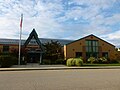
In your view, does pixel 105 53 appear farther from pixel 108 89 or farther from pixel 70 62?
pixel 108 89

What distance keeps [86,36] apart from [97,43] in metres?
3.26

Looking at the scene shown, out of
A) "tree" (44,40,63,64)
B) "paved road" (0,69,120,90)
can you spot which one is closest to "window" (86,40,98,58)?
"tree" (44,40,63,64)

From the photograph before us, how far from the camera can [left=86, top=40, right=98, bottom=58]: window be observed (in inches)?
2067

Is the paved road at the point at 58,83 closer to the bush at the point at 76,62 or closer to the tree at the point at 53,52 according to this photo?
the bush at the point at 76,62

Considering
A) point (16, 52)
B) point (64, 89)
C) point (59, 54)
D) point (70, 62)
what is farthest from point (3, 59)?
point (64, 89)

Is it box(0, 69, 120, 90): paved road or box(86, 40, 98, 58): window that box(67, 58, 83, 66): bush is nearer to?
box(86, 40, 98, 58): window

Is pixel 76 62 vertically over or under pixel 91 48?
under

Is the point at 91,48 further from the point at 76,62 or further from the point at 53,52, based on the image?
the point at 76,62

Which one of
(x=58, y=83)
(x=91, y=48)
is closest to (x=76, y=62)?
(x=91, y=48)

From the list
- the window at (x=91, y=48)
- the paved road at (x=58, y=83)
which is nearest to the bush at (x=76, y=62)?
the window at (x=91, y=48)

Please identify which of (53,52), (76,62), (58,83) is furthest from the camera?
(53,52)

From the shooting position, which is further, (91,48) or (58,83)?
(91,48)

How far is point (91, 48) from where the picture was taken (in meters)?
52.7

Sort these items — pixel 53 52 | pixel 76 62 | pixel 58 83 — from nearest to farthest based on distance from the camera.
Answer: pixel 58 83, pixel 76 62, pixel 53 52
